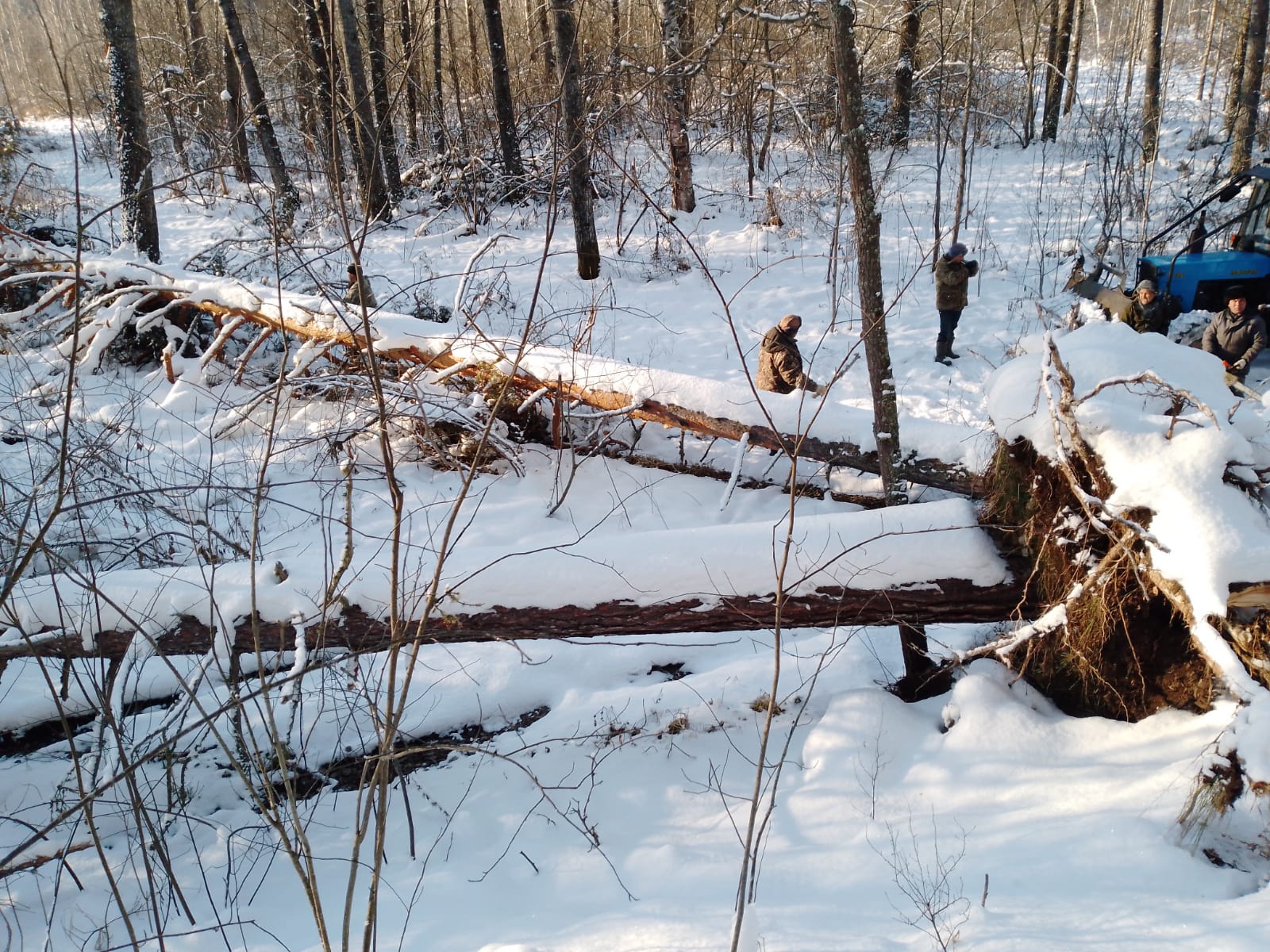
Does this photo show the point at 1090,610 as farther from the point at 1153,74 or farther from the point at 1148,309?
the point at 1153,74

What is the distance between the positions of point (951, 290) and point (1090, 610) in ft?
19.4

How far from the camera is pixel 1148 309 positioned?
25.1 feet

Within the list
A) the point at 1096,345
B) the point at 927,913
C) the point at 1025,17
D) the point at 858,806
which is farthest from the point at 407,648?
the point at 1025,17

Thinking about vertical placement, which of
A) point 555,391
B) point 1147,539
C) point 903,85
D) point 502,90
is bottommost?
point 555,391

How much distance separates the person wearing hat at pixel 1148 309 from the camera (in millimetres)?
7562

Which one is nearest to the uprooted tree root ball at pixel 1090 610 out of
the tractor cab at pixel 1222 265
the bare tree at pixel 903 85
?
the tractor cab at pixel 1222 265

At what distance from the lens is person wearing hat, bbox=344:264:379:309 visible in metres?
1.56

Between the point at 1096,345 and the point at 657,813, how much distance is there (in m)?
2.89

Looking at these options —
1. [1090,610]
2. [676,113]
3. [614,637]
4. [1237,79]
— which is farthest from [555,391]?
[1237,79]

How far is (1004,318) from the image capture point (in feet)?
30.3

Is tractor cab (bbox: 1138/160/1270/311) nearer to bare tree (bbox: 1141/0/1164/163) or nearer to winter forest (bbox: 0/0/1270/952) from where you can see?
winter forest (bbox: 0/0/1270/952)

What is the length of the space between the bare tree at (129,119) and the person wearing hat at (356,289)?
287cm

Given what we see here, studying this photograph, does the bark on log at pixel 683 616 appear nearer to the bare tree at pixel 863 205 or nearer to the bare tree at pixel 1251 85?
the bare tree at pixel 863 205

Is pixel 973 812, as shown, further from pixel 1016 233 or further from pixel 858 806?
pixel 1016 233
